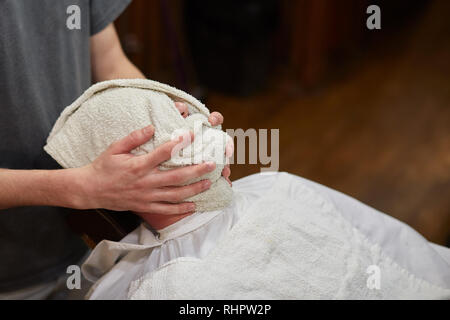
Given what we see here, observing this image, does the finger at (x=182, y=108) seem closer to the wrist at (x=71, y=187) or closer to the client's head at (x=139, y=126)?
the client's head at (x=139, y=126)

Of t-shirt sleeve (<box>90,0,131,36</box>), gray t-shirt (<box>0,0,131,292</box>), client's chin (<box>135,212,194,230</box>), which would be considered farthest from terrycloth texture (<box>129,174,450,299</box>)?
t-shirt sleeve (<box>90,0,131,36</box>)

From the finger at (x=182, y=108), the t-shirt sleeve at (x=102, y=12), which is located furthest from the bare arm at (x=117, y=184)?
the t-shirt sleeve at (x=102, y=12)

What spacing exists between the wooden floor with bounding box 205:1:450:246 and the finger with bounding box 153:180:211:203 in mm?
1422

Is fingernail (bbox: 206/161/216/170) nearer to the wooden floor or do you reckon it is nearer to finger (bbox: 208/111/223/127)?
finger (bbox: 208/111/223/127)

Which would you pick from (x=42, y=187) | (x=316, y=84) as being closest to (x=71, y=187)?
(x=42, y=187)

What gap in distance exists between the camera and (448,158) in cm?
258

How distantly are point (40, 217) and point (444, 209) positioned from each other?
1811 mm

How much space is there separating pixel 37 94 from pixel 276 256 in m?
0.61

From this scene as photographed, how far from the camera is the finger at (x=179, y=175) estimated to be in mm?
911

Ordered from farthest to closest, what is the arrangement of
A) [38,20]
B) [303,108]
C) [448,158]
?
1. [303,108]
2. [448,158]
3. [38,20]

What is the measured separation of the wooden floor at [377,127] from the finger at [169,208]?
1406mm

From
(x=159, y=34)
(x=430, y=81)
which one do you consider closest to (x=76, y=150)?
(x=159, y=34)

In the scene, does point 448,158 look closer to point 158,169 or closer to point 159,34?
point 159,34
